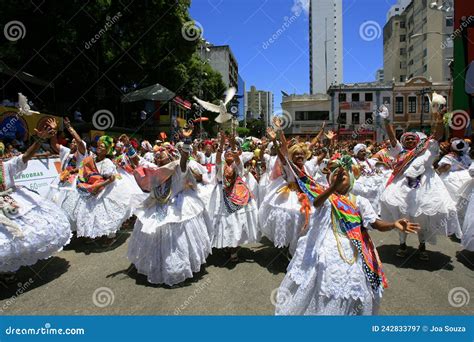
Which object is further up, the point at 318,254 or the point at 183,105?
the point at 183,105

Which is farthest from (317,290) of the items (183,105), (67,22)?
(183,105)

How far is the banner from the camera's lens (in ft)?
23.9

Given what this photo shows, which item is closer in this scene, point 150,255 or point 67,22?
point 150,255

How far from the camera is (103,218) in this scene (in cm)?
609

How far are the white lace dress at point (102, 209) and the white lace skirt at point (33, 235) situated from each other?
39.4 inches

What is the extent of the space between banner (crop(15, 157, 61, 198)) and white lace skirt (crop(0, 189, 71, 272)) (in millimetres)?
2797

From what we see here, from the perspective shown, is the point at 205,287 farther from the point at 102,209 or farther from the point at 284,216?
the point at 102,209

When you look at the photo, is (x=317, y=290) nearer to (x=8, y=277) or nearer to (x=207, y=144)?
(x=8, y=277)

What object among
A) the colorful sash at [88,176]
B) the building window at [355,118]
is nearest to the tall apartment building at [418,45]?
the building window at [355,118]

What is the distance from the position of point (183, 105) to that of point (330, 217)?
93.3 ft

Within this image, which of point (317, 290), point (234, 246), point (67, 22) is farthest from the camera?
point (67, 22)

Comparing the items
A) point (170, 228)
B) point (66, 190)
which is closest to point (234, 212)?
point (170, 228)

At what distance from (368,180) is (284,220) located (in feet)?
13.2

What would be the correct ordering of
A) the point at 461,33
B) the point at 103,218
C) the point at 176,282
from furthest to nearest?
the point at 461,33 → the point at 103,218 → the point at 176,282
